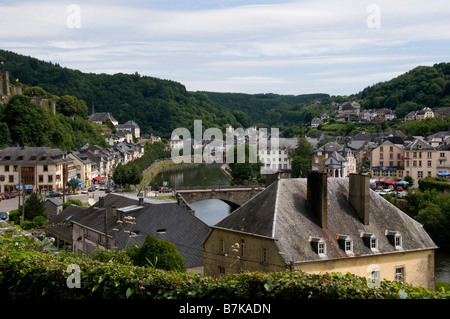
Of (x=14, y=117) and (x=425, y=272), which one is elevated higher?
(x=14, y=117)

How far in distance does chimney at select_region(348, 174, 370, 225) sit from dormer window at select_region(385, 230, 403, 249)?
956 millimetres

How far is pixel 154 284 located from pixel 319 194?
37.6ft

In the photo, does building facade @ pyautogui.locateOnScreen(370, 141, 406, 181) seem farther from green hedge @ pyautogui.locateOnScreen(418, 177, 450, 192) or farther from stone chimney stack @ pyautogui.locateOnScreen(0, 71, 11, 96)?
stone chimney stack @ pyautogui.locateOnScreen(0, 71, 11, 96)

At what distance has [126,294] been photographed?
30.1 feet

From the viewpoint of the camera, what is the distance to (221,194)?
57375 mm

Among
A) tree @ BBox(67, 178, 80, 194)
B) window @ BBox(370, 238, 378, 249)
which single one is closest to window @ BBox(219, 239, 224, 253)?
window @ BBox(370, 238, 378, 249)

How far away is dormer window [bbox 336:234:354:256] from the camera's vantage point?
19125 mm

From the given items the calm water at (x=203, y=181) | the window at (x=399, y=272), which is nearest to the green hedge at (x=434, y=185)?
the calm water at (x=203, y=181)

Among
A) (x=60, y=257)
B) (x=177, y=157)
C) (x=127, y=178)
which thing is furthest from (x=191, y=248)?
(x=177, y=157)

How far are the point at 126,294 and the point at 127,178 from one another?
192 feet
